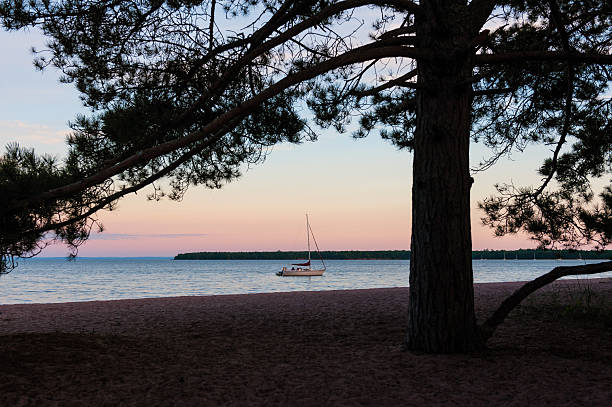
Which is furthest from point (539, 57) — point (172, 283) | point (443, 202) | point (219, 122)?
point (172, 283)

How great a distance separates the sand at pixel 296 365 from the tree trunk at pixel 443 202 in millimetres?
364

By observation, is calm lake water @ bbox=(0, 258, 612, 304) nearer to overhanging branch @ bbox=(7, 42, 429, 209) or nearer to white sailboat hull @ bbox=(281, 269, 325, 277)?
white sailboat hull @ bbox=(281, 269, 325, 277)

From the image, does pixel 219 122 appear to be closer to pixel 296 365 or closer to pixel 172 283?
pixel 296 365

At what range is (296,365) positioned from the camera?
5.44 meters

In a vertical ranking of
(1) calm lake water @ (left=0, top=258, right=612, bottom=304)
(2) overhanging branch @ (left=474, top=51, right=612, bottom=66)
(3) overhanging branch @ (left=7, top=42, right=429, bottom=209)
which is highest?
(2) overhanging branch @ (left=474, top=51, right=612, bottom=66)

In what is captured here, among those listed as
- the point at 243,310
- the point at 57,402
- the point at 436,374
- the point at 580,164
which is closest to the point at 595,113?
the point at 580,164

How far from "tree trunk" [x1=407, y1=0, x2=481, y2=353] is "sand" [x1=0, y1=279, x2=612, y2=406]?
364 mm

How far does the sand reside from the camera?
4.37 meters

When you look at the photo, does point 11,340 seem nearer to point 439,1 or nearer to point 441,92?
point 441,92

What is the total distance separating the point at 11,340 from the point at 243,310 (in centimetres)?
478

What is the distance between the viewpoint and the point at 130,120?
5.83 meters

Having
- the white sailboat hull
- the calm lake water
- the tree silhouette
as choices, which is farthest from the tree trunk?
the white sailboat hull

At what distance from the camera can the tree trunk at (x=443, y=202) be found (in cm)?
583

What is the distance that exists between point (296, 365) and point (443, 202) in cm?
226
